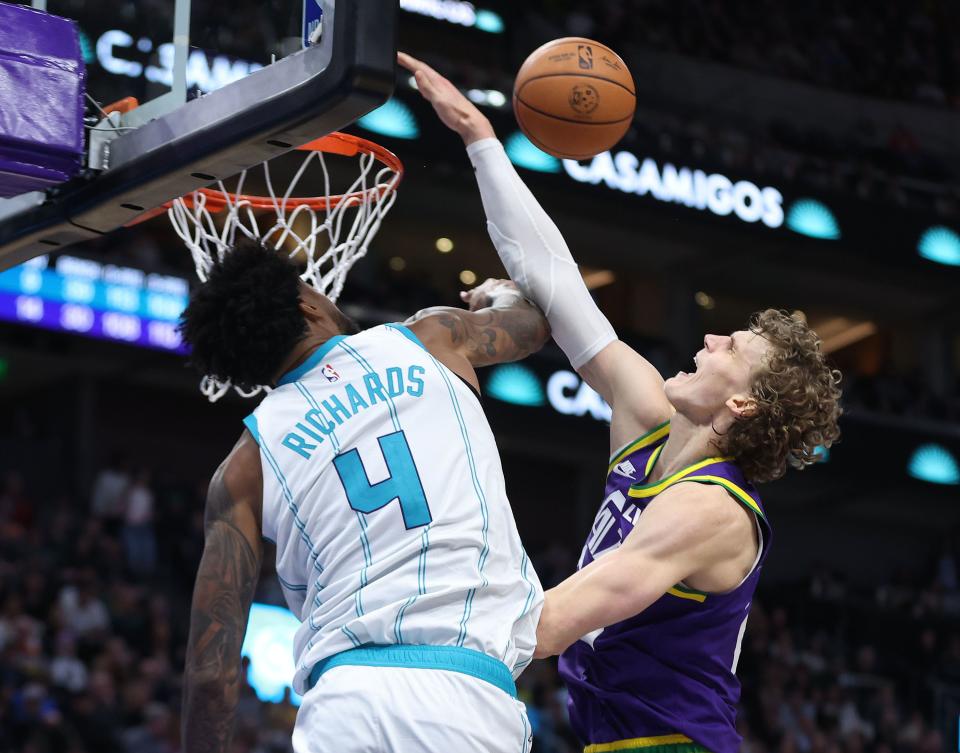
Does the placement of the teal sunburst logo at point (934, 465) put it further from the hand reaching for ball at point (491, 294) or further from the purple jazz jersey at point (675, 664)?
the purple jazz jersey at point (675, 664)

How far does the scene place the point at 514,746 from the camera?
8.75 ft

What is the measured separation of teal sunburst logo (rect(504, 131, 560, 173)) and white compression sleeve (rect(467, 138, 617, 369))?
9981 millimetres

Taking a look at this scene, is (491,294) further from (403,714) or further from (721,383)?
(403,714)

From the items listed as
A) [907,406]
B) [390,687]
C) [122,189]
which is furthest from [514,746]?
[907,406]

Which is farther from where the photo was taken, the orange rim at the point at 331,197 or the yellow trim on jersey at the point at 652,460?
the orange rim at the point at 331,197

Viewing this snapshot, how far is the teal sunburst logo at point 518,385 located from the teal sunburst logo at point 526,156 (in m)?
2.02

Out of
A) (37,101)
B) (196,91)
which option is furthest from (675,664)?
(37,101)

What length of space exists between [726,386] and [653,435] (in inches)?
11.8

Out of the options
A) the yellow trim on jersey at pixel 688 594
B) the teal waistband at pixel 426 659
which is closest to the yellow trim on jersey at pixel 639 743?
the yellow trim on jersey at pixel 688 594

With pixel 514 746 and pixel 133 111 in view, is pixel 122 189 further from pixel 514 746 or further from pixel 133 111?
pixel 514 746

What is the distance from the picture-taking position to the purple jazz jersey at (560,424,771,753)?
3150 mm

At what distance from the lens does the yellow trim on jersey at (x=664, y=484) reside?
3184 mm

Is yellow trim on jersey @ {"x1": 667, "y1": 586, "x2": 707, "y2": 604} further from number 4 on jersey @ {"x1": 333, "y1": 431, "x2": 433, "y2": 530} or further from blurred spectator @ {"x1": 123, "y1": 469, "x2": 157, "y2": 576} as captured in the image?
blurred spectator @ {"x1": 123, "y1": 469, "x2": 157, "y2": 576}

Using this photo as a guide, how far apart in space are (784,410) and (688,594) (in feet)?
1.55
